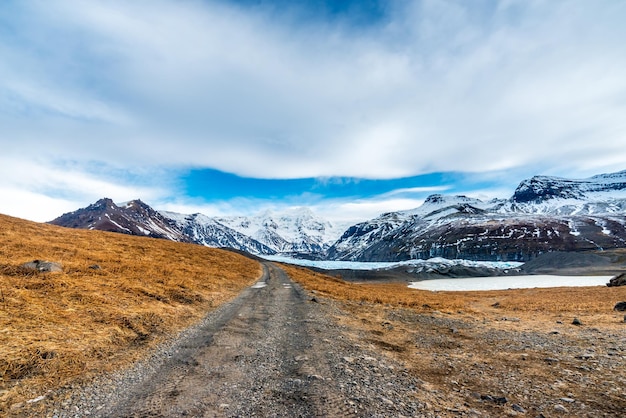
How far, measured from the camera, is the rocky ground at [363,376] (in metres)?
6.70

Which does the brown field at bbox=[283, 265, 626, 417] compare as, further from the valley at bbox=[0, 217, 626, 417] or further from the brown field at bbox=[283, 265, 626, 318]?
the brown field at bbox=[283, 265, 626, 318]

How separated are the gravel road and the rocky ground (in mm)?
33

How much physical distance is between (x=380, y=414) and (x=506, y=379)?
4.44m

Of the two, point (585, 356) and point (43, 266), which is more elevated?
point (43, 266)

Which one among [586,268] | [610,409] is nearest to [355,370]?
[610,409]

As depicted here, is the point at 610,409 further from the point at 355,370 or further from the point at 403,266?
the point at 403,266

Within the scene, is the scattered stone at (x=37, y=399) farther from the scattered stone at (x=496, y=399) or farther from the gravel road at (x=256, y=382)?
the scattered stone at (x=496, y=399)

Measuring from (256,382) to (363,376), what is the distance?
9.42ft

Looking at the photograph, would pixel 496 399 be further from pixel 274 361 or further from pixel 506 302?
pixel 506 302

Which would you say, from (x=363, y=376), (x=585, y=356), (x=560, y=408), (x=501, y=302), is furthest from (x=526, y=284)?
(x=363, y=376)

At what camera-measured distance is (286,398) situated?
7.19 meters

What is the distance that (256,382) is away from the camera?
818 centimetres

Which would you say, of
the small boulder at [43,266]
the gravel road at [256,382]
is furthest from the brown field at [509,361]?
the small boulder at [43,266]

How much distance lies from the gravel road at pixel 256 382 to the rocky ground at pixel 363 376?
3 centimetres
